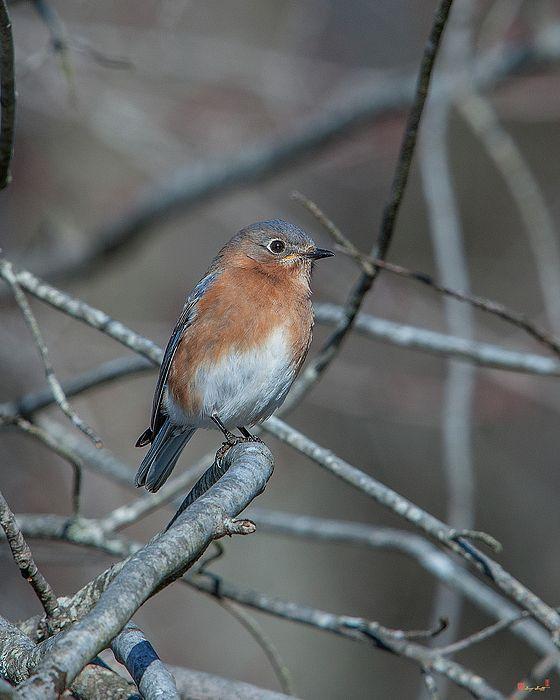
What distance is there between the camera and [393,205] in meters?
3.29

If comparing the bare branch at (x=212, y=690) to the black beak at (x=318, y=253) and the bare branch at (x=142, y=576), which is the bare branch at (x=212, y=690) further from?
the black beak at (x=318, y=253)

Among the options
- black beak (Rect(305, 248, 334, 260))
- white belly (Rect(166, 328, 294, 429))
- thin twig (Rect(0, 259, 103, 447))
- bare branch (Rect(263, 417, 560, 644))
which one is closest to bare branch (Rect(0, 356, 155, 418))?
white belly (Rect(166, 328, 294, 429))

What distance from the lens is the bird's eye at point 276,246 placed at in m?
4.15

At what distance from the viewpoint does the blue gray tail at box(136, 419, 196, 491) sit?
3.99 m

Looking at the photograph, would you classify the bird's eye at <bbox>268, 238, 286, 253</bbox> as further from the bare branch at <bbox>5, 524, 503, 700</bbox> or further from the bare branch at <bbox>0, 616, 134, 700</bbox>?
the bare branch at <bbox>0, 616, 134, 700</bbox>

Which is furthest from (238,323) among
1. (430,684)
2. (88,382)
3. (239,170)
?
(239,170)

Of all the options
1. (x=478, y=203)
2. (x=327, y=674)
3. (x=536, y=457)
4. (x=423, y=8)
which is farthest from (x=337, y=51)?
(x=327, y=674)

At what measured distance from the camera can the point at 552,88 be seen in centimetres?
725

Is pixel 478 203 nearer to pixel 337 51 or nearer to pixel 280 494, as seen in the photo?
pixel 337 51

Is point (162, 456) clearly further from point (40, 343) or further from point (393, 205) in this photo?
point (393, 205)

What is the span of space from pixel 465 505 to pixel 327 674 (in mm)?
4680

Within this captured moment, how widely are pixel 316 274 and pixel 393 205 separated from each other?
12.5 feet

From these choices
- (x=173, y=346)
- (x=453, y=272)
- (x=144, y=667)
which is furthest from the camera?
(x=453, y=272)

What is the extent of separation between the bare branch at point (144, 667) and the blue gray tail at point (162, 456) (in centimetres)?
182
